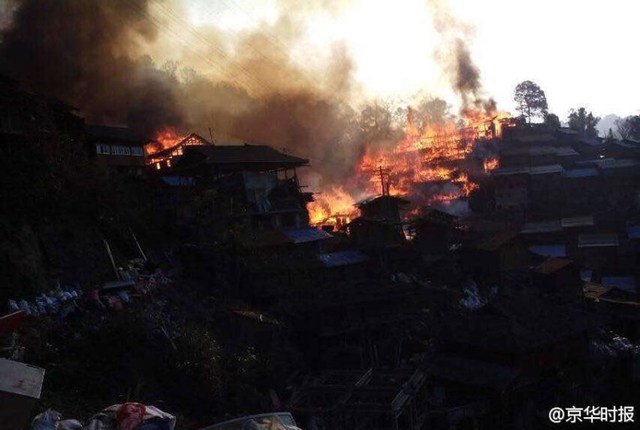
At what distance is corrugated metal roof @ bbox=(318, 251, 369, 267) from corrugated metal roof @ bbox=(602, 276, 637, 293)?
70.3 ft

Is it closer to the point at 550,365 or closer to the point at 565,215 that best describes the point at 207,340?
the point at 550,365

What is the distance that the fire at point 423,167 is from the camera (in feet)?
202

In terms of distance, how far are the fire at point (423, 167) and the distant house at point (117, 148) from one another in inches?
786

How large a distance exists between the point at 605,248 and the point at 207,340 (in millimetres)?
37711

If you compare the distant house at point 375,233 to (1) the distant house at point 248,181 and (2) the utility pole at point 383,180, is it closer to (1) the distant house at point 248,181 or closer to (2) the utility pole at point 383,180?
(1) the distant house at point 248,181

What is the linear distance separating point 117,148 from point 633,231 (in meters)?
45.3

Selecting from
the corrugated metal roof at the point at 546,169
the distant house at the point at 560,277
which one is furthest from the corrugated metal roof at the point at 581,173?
the distant house at the point at 560,277

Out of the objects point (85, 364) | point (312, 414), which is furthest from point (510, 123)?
point (85, 364)

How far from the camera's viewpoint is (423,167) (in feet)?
230

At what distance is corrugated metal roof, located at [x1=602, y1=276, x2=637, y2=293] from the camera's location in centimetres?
4216

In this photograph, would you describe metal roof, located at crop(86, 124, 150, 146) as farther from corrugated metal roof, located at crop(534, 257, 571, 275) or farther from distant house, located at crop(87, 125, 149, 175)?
corrugated metal roof, located at crop(534, 257, 571, 275)

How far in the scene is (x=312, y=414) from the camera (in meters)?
21.3

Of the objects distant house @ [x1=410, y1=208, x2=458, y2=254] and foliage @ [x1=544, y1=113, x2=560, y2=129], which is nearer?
distant house @ [x1=410, y1=208, x2=458, y2=254]

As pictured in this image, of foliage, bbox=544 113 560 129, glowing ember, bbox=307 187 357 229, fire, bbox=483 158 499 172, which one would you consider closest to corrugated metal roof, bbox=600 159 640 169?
fire, bbox=483 158 499 172
